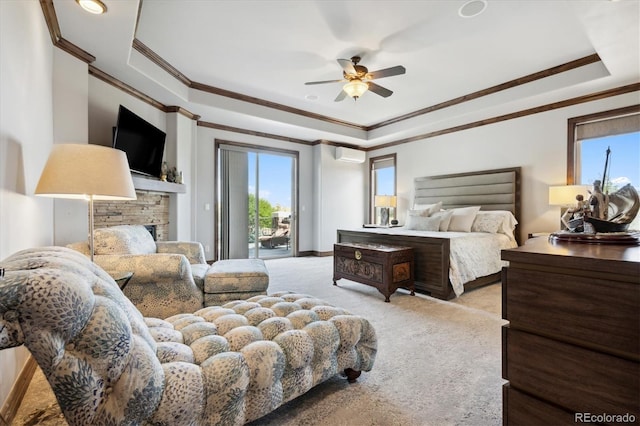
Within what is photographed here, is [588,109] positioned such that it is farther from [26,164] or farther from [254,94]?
[26,164]

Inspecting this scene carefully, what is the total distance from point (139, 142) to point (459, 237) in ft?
13.7

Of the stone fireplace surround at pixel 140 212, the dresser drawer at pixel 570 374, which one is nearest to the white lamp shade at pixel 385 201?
the stone fireplace surround at pixel 140 212

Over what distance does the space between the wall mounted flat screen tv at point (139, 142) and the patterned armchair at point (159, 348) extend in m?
2.69

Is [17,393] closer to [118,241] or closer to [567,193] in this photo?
[118,241]

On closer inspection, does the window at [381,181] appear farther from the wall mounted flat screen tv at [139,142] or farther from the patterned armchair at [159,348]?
the patterned armchair at [159,348]

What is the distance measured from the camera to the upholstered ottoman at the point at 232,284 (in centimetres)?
253

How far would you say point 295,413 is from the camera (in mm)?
1479

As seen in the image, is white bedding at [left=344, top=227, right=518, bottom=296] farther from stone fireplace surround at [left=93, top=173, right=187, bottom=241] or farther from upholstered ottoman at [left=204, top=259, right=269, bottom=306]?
stone fireplace surround at [left=93, top=173, right=187, bottom=241]

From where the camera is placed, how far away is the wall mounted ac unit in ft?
22.0

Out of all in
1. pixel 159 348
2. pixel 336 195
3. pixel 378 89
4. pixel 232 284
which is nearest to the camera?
A: pixel 159 348

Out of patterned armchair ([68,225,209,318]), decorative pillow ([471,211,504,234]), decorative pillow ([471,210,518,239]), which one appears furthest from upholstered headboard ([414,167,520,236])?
patterned armchair ([68,225,209,318])

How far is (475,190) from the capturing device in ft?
16.7

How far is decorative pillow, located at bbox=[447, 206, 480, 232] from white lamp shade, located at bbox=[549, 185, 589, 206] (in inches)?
39.4

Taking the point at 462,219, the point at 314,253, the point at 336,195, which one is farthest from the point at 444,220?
the point at 314,253
